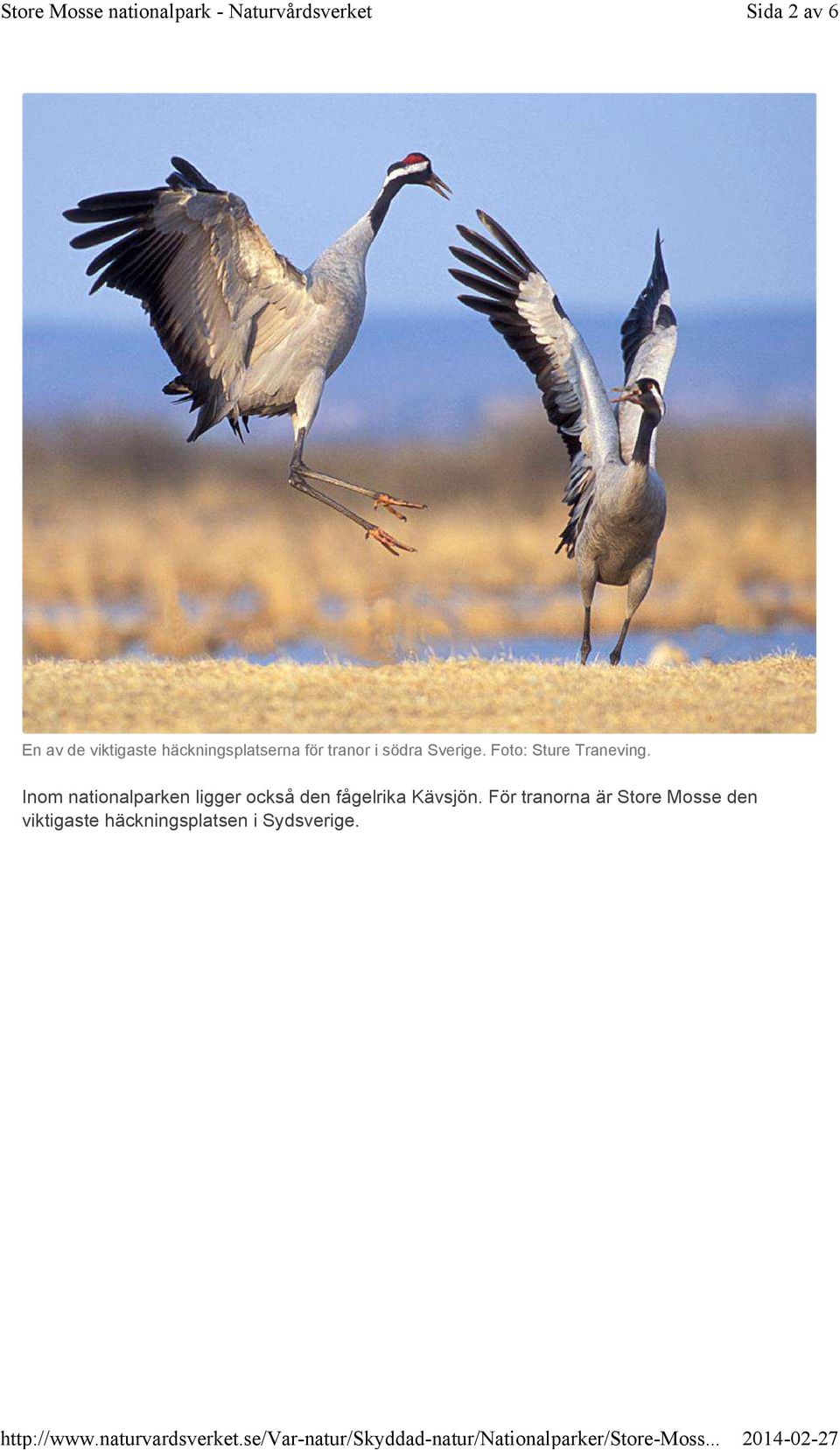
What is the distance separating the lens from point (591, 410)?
24.9 feet

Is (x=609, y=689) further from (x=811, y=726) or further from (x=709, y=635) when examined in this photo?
(x=709, y=635)

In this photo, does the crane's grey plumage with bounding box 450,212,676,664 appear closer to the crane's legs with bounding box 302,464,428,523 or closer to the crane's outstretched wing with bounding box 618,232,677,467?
the crane's outstretched wing with bounding box 618,232,677,467

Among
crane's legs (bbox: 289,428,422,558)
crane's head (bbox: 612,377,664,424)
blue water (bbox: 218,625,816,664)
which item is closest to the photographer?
crane's legs (bbox: 289,428,422,558)

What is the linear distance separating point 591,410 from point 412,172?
4.56 feet

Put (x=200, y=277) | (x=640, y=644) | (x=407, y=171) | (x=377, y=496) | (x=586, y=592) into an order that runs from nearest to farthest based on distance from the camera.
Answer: (x=200, y=277), (x=377, y=496), (x=407, y=171), (x=586, y=592), (x=640, y=644)

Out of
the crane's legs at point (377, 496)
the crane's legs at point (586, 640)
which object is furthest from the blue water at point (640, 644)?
the crane's legs at point (377, 496)

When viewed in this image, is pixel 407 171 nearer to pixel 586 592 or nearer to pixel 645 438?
pixel 645 438

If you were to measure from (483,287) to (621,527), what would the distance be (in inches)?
52.6

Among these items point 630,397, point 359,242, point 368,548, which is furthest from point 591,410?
point 368,548

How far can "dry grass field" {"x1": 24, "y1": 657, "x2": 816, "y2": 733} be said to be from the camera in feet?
19.1

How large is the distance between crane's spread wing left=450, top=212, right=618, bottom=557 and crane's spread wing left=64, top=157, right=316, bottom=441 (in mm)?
986

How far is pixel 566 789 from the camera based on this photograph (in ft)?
17.8

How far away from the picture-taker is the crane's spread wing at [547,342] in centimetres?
752

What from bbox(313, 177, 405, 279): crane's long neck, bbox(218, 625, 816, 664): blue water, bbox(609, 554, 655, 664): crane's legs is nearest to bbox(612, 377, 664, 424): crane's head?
bbox(609, 554, 655, 664): crane's legs
